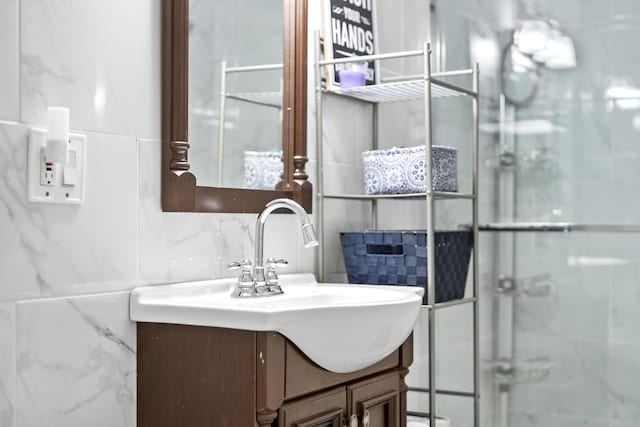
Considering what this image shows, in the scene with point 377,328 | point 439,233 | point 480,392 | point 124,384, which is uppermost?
point 439,233

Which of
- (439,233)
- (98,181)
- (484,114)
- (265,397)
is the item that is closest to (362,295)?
(439,233)

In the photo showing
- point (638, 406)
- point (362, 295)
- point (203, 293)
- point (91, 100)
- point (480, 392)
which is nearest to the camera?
point (91, 100)

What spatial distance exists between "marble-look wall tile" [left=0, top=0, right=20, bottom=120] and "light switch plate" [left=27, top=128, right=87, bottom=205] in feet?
0.19

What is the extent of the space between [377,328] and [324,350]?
0.14 metres

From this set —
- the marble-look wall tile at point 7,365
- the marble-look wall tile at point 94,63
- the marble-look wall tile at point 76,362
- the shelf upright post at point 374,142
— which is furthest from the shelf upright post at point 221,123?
the shelf upright post at point 374,142

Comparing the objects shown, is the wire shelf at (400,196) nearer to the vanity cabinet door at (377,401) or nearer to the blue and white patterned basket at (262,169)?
the blue and white patterned basket at (262,169)

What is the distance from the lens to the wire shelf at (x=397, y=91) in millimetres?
2406

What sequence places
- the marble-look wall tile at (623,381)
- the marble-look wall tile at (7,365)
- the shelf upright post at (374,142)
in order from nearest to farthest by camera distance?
the marble-look wall tile at (7,365) → the marble-look wall tile at (623,381) → the shelf upright post at (374,142)

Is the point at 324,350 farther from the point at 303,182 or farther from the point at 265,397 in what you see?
the point at 303,182

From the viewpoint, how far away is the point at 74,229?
1.66 m

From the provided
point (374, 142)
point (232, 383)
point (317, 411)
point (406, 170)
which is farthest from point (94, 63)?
point (374, 142)

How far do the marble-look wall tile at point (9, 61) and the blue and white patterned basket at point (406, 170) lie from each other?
1.14 m

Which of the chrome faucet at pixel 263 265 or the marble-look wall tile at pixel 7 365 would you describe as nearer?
the marble-look wall tile at pixel 7 365

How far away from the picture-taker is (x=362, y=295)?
2.14 meters
